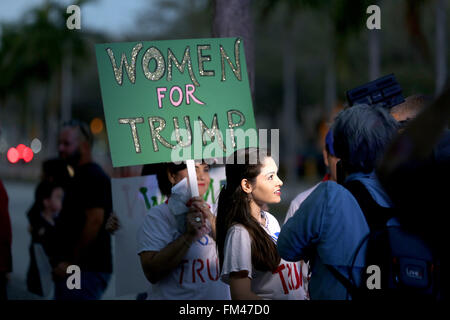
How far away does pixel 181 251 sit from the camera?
3811 mm

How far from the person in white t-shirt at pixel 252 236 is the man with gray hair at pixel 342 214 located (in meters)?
0.53

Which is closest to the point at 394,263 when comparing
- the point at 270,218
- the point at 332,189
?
the point at 332,189

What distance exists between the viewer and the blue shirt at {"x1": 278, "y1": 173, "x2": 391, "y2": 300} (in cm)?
261

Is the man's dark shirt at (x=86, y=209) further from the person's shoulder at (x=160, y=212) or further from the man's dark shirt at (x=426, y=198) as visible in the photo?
the man's dark shirt at (x=426, y=198)

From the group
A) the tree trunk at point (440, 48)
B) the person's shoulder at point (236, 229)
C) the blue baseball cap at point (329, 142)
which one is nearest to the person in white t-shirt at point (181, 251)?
the person's shoulder at point (236, 229)

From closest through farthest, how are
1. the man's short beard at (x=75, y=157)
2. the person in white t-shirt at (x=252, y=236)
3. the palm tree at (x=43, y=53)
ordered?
the person in white t-shirt at (x=252, y=236) → the man's short beard at (x=75, y=157) → the palm tree at (x=43, y=53)

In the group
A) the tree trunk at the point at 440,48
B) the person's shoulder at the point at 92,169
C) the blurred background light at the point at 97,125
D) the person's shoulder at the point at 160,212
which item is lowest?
the person's shoulder at the point at 160,212

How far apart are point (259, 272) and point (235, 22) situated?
6.58 ft

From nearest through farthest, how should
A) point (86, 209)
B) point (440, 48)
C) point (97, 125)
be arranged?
point (86, 209), point (440, 48), point (97, 125)

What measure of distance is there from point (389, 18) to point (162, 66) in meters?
31.4

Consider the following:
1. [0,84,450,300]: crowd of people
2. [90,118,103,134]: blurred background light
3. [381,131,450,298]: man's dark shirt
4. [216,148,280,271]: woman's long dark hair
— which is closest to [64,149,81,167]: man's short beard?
[0,84,450,300]: crowd of people

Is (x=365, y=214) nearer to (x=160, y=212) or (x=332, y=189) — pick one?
(x=332, y=189)

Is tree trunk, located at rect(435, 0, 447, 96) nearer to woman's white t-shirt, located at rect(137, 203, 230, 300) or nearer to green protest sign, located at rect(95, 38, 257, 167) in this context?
green protest sign, located at rect(95, 38, 257, 167)

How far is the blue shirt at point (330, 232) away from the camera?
2.61 meters
